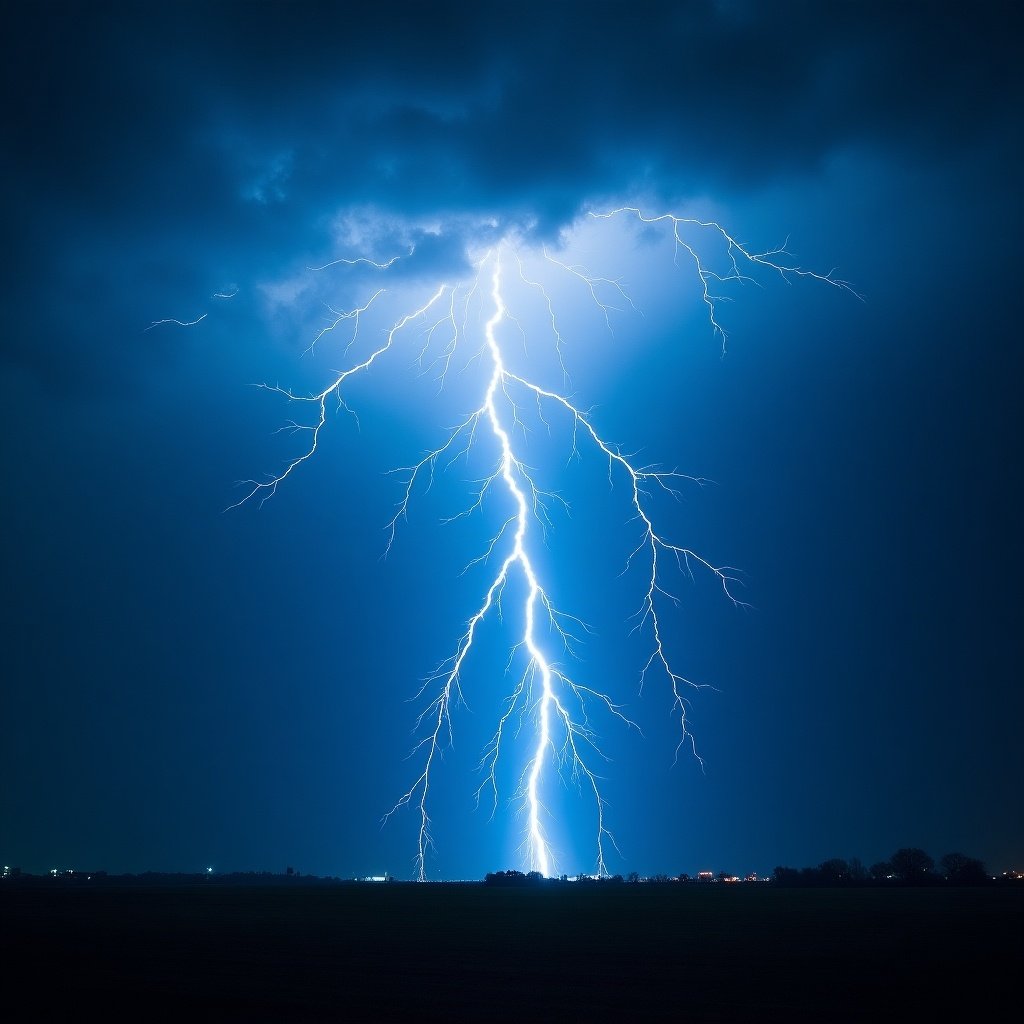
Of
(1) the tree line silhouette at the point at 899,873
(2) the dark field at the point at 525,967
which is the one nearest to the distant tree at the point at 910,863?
(1) the tree line silhouette at the point at 899,873

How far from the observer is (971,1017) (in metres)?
8.10

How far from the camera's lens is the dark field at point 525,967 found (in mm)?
8594

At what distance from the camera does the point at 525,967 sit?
37.3ft

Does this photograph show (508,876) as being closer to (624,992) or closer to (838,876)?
(838,876)

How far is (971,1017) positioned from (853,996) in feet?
4.55

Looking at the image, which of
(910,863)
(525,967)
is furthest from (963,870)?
(525,967)

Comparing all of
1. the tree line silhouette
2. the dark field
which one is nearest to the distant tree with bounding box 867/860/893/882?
the tree line silhouette

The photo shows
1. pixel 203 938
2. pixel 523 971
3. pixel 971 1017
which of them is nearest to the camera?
pixel 971 1017

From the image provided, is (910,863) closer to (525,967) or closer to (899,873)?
(899,873)

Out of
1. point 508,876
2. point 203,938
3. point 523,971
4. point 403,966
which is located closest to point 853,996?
point 523,971

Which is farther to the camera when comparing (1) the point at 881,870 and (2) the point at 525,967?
(1) the point at 881,870

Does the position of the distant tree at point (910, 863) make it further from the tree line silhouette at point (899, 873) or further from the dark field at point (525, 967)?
the dark field at point (525, 967)

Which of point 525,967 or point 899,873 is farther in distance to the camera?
point 899,873

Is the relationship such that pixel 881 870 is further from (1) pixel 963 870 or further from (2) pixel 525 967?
(2) pixel 525 967
